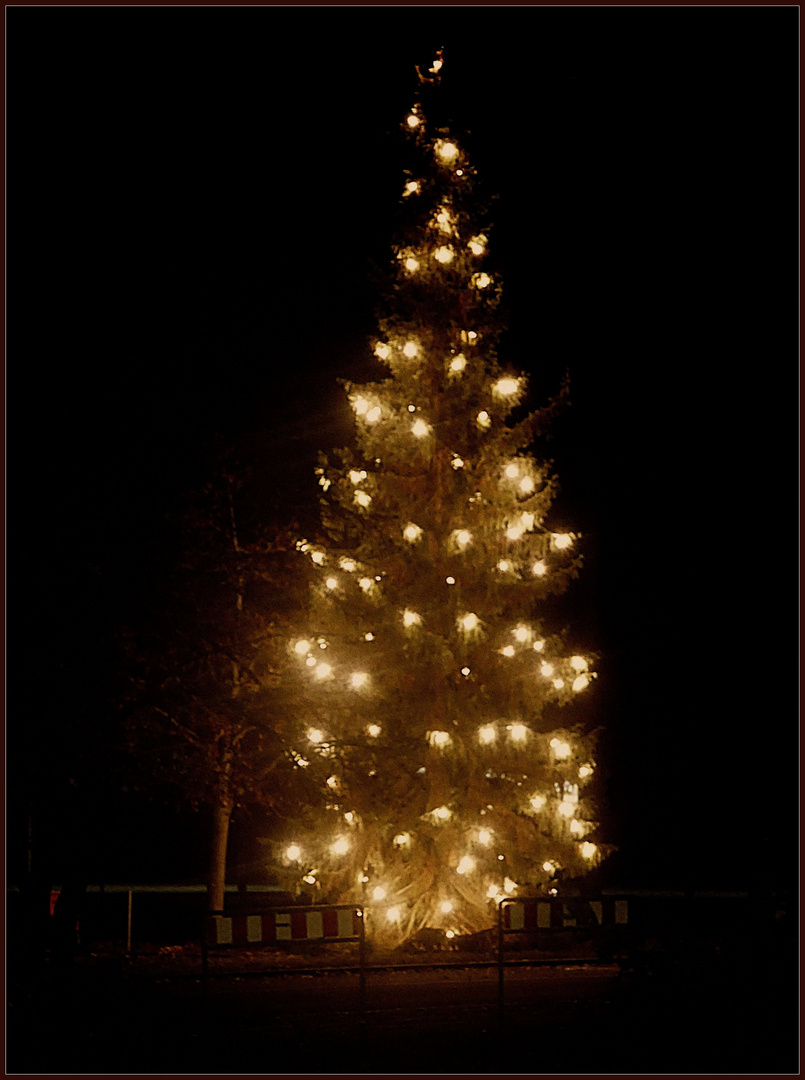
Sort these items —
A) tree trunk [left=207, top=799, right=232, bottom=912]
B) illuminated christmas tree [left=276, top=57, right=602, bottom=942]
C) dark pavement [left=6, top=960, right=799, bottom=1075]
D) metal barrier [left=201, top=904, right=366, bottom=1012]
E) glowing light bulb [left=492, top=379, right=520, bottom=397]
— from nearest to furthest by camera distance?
dark pavement [left=6, top=960, right=799, bottom=1075], metal barrier [left=201, top=904, right=366, bottom=1012], illuminated christmas tree [left=276, top=57, right=602, bottom=942], glowing light bulb [left=492, top=379, right=520, bottom=397], tree trunk [left=207, top=799, right=232, bottom=912]

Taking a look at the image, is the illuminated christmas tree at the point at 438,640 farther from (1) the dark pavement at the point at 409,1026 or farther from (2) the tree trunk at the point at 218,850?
(2) the tree trunk at the point at 218,850

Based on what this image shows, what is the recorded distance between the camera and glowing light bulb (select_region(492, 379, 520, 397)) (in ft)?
51.4

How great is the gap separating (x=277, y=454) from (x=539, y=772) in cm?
783

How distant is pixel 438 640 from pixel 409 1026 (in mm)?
5243

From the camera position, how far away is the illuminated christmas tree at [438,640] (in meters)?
14.6

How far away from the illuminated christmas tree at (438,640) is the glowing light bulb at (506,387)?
0.8 inches

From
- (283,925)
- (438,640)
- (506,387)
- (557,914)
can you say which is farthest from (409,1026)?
(506,387)

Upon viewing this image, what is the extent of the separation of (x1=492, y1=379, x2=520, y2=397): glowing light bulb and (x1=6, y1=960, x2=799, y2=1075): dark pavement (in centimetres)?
769

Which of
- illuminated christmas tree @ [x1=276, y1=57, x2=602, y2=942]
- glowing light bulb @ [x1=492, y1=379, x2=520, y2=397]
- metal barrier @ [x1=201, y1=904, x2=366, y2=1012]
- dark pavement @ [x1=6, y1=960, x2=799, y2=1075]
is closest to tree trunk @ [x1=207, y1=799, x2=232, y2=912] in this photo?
illuminated christmas tree @ [x1=276, y1=57, x2=602, y2=942]

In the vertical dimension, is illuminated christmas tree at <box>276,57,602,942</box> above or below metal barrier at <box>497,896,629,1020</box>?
above

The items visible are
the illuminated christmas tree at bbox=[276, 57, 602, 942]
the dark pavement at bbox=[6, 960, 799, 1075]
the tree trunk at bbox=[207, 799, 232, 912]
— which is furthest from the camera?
the tree trunk at bbox=[207, 799, 232, 912]

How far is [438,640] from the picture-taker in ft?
47.8

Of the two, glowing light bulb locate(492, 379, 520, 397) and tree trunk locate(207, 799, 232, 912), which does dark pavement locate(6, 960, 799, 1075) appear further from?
glowing light bulb locate(492, 379, 520, 397)

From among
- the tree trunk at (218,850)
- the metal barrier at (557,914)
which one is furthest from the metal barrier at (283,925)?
the tree trunk at (218,850)
